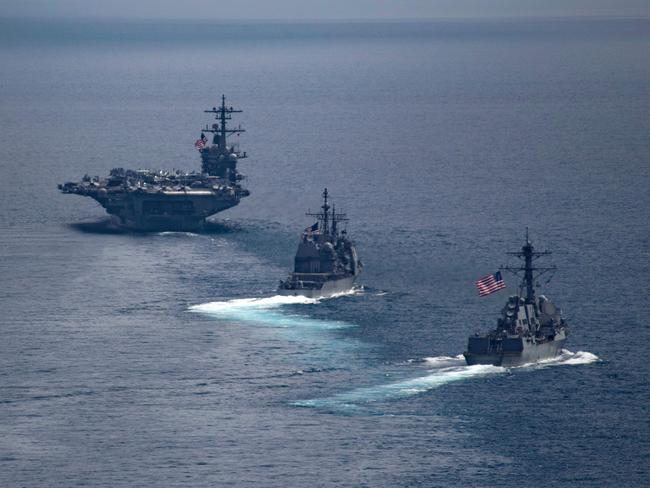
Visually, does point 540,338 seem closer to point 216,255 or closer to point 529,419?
point 529,419

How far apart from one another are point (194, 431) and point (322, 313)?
36.9 meters

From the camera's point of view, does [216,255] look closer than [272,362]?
No

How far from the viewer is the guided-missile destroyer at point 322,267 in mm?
168125

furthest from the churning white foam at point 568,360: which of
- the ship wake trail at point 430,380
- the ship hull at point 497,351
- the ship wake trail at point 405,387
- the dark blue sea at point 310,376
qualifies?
the ship wake trail at point 405,387

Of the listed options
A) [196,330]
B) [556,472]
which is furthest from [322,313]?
[556,472]

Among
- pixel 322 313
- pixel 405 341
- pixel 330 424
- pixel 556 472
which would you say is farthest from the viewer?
pixel 322 313

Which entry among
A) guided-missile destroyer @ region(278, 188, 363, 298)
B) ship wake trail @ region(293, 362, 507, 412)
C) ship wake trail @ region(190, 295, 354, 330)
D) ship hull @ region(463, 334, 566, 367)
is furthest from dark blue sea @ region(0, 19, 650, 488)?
guided-missile destroyer @ region(278, 188, 363, 298)

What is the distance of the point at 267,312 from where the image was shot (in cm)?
16150

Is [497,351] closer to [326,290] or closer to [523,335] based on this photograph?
[523,335]

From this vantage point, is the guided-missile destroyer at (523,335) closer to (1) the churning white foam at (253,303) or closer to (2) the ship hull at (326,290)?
(2) the ship hull at (326,290)

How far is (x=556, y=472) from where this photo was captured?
390ft

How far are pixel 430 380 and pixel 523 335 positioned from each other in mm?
8803

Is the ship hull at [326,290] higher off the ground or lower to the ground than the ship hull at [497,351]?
higher

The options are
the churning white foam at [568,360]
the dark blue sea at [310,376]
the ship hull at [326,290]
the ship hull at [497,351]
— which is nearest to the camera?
the dark blue sea at [310,376]
